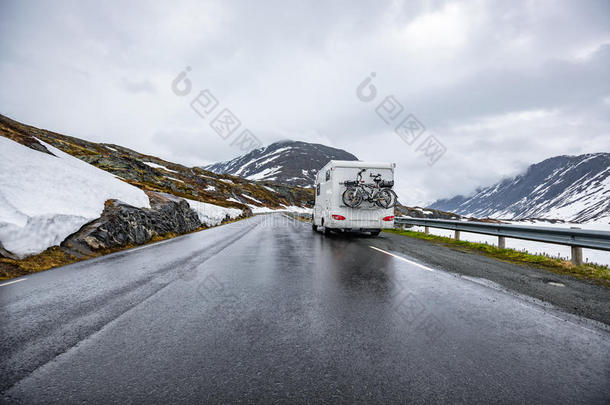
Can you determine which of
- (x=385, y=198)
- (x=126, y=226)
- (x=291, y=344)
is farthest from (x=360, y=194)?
(x=291, y=344)

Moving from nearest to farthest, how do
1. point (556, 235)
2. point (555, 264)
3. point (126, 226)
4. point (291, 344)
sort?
1. point (291, 344)
2. point (555, 264)
3. point (556, 235)
4. point (126, 226)

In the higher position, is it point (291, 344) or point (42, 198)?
point (42, 198)

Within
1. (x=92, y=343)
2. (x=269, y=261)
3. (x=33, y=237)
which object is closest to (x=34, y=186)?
(x=33, y=237)

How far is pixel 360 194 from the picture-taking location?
47.0ft

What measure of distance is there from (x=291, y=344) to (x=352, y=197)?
11.7 meters

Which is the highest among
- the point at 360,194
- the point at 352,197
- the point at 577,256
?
the point at 360,194

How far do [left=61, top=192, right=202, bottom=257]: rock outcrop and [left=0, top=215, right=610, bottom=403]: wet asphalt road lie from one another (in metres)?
4.32

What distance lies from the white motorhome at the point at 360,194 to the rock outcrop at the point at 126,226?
8731 mm

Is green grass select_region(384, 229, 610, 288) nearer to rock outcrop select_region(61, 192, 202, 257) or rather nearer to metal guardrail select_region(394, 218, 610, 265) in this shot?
metal guardrail select_region(394, 218, 610, 265)

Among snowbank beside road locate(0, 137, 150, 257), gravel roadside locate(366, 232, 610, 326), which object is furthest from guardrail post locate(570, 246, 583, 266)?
snowbank beside road locate(0, 137, 150, 257)

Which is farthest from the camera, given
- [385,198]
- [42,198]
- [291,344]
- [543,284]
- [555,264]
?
[385,198]

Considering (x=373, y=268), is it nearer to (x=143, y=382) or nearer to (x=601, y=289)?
(x=601, y=289)

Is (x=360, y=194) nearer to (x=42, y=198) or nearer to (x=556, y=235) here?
(x=556, y=235)

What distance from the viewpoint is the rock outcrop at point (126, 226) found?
9.76 metres
